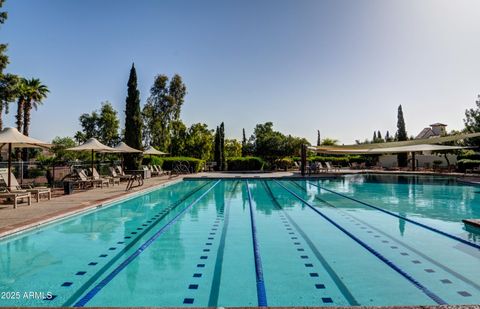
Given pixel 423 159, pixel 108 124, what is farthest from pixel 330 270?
pixel 108 124

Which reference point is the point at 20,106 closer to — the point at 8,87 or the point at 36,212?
the point at 8,87

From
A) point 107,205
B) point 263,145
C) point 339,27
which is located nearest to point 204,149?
point 263,145

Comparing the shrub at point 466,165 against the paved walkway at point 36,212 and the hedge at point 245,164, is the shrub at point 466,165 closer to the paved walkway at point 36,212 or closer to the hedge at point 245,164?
the hedge at point 245,164

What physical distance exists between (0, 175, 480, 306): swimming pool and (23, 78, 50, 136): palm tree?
21670 millimetres

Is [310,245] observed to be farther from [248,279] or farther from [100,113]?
[100,113]

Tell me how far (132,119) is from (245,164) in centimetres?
1156

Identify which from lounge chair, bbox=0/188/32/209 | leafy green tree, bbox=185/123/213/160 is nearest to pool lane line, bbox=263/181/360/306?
lounge chair, bbox=0/188/32/209

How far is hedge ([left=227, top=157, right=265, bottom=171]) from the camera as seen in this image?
1109 inches

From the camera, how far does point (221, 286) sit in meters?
3.96

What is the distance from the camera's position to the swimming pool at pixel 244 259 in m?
Answer: 3.67

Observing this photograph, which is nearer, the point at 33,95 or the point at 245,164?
the point at 33,95

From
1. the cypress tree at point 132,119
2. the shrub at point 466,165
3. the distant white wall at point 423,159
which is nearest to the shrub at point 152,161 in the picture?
the cypress tree at point 132,119

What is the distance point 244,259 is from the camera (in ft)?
16.4

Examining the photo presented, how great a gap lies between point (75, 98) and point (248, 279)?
16.8 metres
